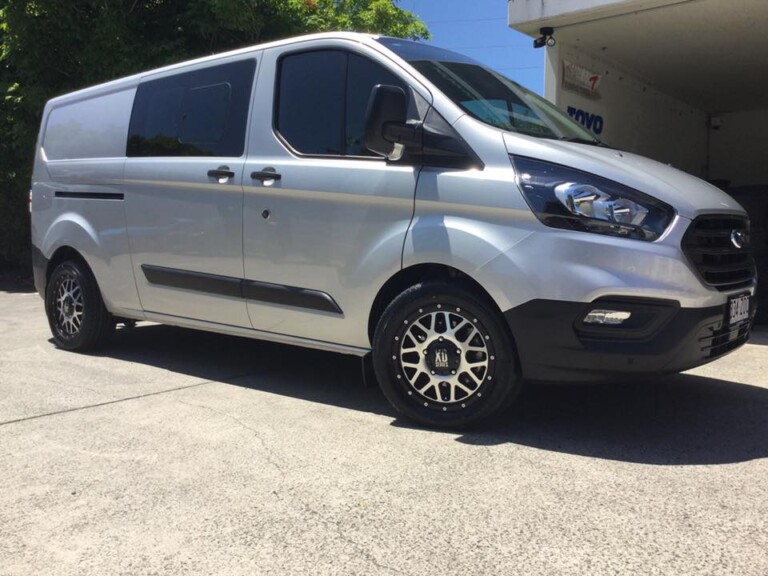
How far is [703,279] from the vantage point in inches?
125

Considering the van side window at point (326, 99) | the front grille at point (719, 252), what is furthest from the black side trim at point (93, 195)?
the front grille at point (719, 252)

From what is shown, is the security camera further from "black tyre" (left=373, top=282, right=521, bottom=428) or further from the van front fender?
"black tyre" (left=373, top=282, right=521, bottom=428)

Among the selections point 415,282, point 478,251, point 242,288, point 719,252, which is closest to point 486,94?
point 478,251

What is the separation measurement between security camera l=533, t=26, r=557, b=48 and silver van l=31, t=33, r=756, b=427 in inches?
130

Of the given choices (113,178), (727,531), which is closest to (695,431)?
(727,531)

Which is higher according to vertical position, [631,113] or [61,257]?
[631,113]

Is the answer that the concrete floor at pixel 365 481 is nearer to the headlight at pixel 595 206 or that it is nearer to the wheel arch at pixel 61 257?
the headlight at pixel 595 206

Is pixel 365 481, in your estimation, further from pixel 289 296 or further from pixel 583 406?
pixel 583 406

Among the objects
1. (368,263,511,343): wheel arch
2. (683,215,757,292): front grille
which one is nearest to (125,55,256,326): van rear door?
(368,263,511,343): wheel arch

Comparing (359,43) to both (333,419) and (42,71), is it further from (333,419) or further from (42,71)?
(42,71)

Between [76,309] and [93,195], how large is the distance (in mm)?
953

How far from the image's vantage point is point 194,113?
4613 mm

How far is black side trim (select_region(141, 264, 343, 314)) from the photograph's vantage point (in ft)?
12.9

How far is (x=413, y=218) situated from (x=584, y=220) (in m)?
0.87
